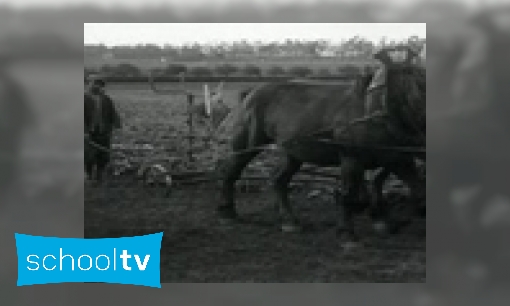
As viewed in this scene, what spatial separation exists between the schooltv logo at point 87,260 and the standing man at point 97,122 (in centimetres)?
51

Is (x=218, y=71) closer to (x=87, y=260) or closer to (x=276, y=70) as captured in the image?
(x=276, y=70)

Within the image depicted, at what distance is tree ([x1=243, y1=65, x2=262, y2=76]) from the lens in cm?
422

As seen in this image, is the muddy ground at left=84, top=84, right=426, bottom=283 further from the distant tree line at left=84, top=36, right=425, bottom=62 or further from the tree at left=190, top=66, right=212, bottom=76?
the distant tree line at left=84, top=36, right=425, bottom=62

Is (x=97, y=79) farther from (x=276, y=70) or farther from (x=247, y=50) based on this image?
(x=276, y=70)

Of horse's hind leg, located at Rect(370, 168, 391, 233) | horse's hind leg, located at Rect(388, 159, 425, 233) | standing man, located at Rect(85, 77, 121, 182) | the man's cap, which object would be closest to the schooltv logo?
standing man, located at Rect(85, 77, 121, 182)

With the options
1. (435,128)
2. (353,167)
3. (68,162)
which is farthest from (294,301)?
(68,162)

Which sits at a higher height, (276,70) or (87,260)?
(276,70)

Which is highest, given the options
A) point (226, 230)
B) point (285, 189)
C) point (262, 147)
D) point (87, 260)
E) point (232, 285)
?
point (262, 147)

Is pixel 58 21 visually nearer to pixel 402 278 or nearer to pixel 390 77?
pixel 390 77

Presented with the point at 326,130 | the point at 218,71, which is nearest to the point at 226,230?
the point at 326,130

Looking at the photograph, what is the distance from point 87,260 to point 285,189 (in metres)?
1.48

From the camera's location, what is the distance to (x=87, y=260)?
415 centimetres

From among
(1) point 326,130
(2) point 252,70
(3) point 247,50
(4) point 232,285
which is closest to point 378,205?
(1) point 326,130

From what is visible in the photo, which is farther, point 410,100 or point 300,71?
point 300,71
